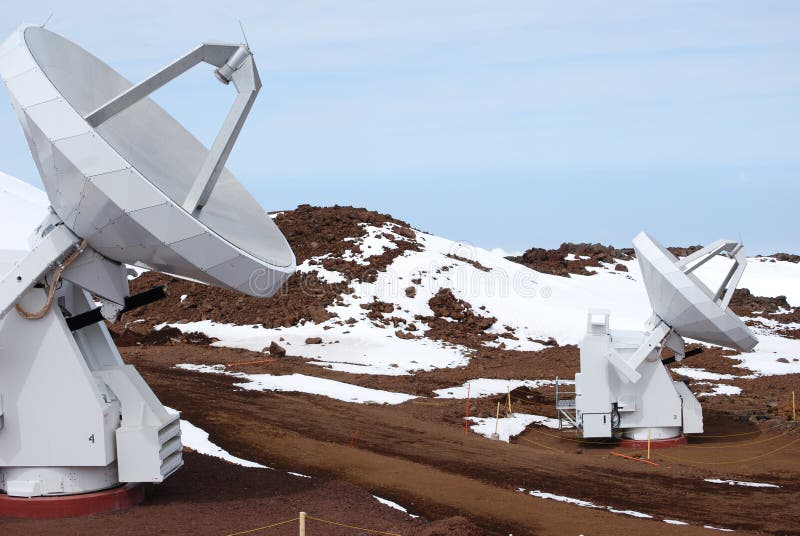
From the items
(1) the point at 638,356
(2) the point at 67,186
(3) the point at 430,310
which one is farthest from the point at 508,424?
(3) the point at 430,310

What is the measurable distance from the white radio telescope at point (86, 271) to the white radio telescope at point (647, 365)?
10.5 m

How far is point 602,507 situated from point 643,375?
6853 millimetres

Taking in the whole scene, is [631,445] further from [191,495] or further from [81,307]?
[81,307]

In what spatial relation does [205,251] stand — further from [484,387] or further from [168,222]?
[484,387]

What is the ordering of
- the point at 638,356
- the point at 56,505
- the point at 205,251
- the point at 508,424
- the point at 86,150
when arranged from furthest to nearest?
the point at 508,424 < the point at 638,356 < the point at 56,505 < the point at 205,251 < the point at 86,150

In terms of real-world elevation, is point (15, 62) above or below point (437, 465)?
above

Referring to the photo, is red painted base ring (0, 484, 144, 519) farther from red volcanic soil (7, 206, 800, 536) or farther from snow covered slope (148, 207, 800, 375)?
snow covered slope (148, 207, 800, 375)

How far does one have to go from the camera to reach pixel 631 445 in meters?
23.9

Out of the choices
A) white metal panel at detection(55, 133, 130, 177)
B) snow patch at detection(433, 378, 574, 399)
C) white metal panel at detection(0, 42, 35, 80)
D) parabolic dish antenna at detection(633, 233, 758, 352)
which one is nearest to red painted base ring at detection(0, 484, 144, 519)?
white metal panel at detection(55, 133, 130, 177)

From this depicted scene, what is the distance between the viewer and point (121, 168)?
43.2ft

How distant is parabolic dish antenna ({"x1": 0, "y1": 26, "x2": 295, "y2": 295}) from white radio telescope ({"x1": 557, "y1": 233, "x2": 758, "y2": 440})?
967 centimetres

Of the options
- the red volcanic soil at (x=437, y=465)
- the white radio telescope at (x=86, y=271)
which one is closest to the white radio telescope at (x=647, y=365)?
the red volcanic soil at (x=437, y=465)

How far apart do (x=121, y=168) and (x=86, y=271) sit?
7.25 feet

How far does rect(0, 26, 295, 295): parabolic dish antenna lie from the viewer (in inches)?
519
